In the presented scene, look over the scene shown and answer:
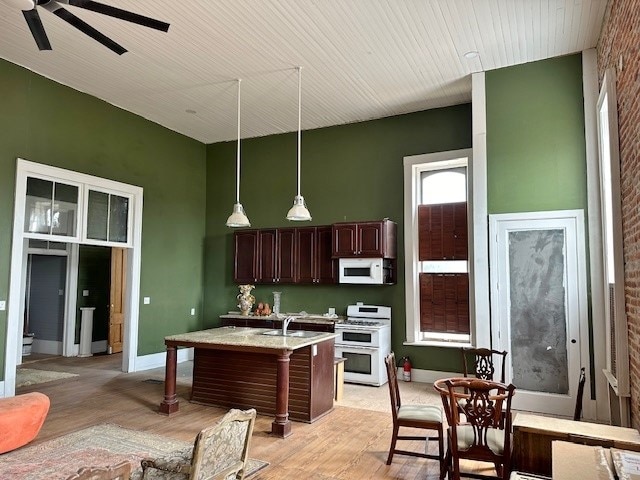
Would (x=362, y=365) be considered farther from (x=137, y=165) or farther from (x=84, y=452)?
(x=137, y=165)

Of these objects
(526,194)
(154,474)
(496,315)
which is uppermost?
(526,194)

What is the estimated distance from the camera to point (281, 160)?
7.98 m

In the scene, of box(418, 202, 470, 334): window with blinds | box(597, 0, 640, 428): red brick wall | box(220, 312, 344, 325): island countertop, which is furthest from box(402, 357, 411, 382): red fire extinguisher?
box(597, 0, 640, 428): red brick wall

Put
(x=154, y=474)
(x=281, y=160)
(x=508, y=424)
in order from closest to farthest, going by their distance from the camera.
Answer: (x=154, y=474) → (x=508, y=424) → (x=281, y=160)

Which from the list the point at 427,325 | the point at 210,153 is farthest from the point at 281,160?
the point at 427,325

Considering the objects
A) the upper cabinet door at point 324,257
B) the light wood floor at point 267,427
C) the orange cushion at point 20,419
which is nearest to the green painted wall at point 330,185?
the upper cabinet door at point 324,257

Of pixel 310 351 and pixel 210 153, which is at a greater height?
pixel 210 153

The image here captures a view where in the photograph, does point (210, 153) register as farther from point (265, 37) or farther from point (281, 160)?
point (265, 37)

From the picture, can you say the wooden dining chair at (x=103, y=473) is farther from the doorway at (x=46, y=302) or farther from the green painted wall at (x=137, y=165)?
the doorway at (x=46, y=302)

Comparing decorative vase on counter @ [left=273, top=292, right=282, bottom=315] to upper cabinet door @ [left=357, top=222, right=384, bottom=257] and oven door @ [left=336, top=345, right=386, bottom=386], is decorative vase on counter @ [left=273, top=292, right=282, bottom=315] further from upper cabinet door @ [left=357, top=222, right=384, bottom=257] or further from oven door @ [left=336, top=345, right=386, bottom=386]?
upper cabinet door @ [left=357, top=222, right=384, bottom=257]

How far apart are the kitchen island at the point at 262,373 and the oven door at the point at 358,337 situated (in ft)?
4.50

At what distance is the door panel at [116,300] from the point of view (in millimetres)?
8812

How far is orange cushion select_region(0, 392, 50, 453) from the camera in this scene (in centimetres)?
369

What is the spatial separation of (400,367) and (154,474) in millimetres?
4695
